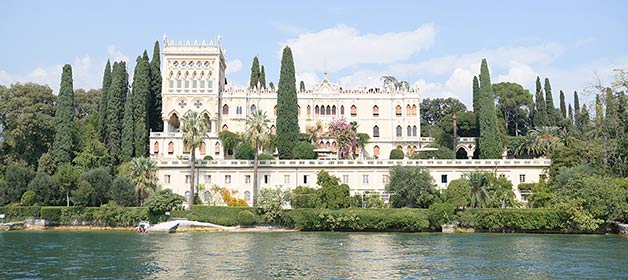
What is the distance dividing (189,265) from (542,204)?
112ft

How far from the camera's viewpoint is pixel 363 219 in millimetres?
50781

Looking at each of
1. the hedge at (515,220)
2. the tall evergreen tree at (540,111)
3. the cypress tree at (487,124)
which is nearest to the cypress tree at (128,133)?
the hedge at (515,220)

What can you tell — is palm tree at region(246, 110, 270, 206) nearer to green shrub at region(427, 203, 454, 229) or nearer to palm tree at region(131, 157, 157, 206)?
palm tree at region(131, 157, 157, 206)

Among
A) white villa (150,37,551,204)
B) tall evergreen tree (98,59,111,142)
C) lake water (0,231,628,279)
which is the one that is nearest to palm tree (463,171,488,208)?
lake water (0,231,628,279)

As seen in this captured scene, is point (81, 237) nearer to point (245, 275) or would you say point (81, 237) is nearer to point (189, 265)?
point (189, 265)

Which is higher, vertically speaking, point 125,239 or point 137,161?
point 137,161

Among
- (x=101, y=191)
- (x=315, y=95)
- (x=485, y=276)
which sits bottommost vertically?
(x=485, y=276)

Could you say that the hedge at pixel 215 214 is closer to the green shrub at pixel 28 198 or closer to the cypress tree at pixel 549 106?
the green shrub at pixel 28 198

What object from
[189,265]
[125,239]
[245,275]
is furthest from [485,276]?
[125,239]

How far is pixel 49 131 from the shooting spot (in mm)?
62406

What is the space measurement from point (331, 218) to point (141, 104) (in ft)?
87.9

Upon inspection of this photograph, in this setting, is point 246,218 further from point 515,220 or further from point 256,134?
point 515,220

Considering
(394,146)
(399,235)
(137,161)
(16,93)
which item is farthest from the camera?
(394,146)

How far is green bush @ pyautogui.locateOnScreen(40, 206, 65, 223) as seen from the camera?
178ft
